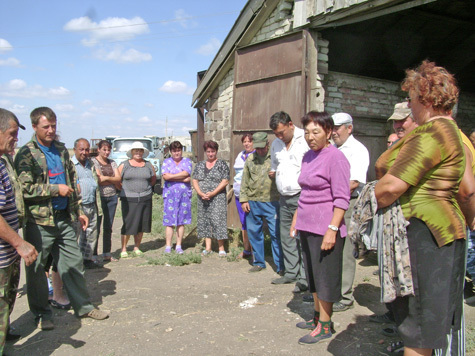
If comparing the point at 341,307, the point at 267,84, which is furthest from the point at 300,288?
the point at 267,84

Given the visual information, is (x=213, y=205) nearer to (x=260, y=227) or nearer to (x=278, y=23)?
(x=260, y=227)

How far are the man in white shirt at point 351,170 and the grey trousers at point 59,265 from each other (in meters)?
2.47

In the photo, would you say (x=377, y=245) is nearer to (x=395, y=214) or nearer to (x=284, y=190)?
(x=395, y=214)

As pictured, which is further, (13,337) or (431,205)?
(13,337)

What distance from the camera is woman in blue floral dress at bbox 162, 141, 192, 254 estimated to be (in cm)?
658

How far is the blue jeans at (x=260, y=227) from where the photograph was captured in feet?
17.6

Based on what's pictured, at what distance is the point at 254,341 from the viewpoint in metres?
3.46

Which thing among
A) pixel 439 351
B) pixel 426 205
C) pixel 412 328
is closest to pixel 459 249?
pixel 426 205

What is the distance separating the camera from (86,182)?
18.4 ft

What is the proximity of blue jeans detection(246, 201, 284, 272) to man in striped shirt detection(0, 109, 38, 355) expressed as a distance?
3.10m

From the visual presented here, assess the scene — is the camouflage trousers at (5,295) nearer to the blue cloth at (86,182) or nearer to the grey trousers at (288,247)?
the blue cloth at (86,182)

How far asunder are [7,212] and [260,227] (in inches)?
132

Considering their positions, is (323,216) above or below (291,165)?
below

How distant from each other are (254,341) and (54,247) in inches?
79.2
